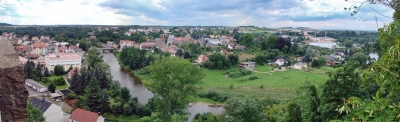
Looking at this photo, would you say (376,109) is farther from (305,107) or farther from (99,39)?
(99,39)

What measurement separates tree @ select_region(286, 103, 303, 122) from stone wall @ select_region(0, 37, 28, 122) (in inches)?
276

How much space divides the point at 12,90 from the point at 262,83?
24081mm

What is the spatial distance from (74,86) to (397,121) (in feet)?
71.6

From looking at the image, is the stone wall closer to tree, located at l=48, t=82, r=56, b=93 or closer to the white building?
tree, located at l=48, t=82, r=56, b=93

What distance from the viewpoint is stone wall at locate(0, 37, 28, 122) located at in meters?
1.93

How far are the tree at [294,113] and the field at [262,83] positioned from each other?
1168cm

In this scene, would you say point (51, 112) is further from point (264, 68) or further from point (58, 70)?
point (264, 68)

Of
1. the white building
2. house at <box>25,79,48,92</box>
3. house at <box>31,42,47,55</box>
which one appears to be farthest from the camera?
house at <box>31,42,47,55</box>

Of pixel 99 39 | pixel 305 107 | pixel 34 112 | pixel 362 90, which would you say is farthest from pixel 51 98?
pixel 99 39

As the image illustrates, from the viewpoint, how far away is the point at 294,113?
7742 mm

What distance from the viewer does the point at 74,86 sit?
68.7ft

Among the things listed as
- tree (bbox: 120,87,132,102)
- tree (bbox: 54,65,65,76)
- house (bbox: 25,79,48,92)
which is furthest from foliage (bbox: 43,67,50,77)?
tree (bbox: 120,87,132,102)

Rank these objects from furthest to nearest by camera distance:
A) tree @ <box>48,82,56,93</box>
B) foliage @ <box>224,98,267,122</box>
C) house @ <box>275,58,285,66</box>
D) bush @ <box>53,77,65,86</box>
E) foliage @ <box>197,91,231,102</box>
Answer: house @ <box>275,58,285,66</box>
bush @ <box>53,77,65,86</box>
tree @ <box>48,82,56,93</box>
foliage @ <box>197,91,231,102</box>
foliage @ <box>224,98,267,122</box>

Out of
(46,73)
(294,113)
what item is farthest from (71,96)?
(294,113)
